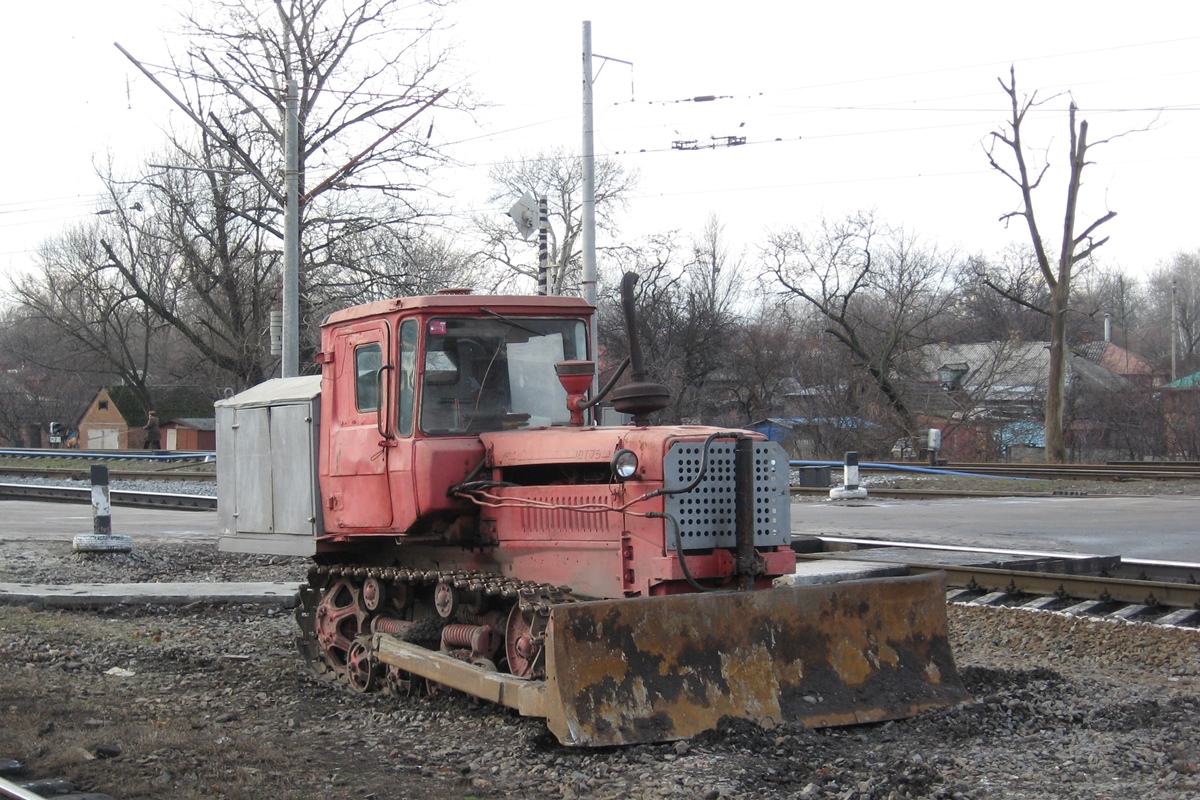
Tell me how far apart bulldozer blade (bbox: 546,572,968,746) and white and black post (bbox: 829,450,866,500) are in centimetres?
1643

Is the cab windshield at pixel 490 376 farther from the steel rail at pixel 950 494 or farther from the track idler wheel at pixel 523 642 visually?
the steel rail at pixel 950 494

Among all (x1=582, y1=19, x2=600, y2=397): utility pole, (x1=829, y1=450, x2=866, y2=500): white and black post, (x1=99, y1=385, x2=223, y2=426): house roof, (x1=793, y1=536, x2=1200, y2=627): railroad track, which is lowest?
(x1=793, y1=536, x2=1200, y2=627): railroad track

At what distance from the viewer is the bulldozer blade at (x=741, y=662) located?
20.6 feet

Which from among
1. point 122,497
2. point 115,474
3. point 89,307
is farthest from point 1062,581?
point 89,307

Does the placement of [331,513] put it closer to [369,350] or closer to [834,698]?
[369,350]

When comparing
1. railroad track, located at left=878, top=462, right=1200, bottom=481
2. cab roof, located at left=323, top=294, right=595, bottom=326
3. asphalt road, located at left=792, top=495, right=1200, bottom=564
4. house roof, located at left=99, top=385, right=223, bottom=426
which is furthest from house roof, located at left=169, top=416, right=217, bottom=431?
cab roof, located at left=323, top=294, right=595, bottom=326

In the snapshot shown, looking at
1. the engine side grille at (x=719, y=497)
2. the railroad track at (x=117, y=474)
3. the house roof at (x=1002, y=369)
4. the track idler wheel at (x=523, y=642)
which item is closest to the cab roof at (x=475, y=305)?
the engine side grille at (x=719, y=497)

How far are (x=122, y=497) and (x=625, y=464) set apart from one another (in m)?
21.5

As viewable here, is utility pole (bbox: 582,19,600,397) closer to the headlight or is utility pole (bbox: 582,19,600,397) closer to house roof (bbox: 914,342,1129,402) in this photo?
the headlight

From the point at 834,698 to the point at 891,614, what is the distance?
73cm

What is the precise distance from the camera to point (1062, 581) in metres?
10.7

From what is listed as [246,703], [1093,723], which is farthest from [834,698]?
[246,703]

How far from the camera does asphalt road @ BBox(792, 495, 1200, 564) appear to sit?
48.4 feet

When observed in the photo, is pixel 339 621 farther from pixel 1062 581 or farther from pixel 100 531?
pixel 100 531
